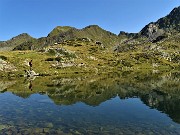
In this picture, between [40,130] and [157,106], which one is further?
[157,106]

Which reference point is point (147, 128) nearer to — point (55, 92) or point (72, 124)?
point (72, 124)

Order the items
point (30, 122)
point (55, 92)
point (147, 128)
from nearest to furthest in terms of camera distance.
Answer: point (147, 128), point (30, 122), point (55, 92)

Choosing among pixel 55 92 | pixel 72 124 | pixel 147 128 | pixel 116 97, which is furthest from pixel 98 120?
pixel 55 92

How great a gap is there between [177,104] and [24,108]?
32.7 m

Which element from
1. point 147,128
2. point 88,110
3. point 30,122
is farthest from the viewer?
point 88,110

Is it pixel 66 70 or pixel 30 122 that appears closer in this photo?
pixel 30 122

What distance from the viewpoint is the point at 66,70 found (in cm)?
16562

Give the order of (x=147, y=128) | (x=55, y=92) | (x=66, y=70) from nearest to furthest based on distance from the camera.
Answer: (x=147, y=128), (x=55, y=92), (x=66, y=70)

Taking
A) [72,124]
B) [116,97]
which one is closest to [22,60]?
[116,97]

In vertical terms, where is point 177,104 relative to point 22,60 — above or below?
below

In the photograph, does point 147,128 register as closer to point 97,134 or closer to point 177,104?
point 97,134

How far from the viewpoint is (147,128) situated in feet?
126

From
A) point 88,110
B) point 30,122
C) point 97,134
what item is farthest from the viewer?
point 88,110

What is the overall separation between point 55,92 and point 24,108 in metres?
22.9
